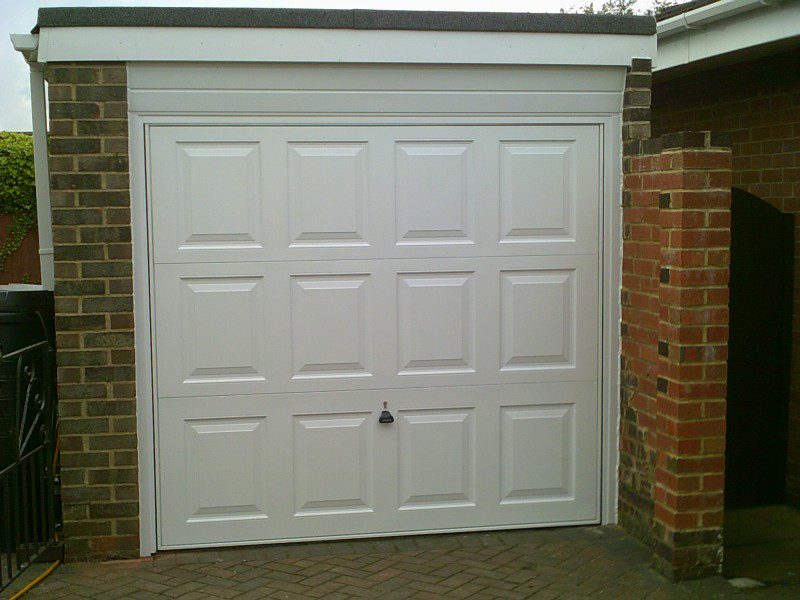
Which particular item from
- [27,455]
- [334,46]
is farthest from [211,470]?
[334,46]

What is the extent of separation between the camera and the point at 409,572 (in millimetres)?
5020

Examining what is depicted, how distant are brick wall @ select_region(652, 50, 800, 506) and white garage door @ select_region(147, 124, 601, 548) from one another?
153 centimetres

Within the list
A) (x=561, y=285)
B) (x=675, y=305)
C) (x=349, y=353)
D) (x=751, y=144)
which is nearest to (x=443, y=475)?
(x=349, y=353)

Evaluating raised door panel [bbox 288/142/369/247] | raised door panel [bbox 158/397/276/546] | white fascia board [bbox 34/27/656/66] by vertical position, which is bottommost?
raised door panel [bbox 158/397/276/546]

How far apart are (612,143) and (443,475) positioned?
81.1 inches

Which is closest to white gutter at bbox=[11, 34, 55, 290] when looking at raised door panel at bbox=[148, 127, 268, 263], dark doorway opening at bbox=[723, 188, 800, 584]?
raised door panel at bbox=[148, 127, 268, 263]

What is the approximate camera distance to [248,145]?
5.19 meters

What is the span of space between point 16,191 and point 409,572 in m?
7.95

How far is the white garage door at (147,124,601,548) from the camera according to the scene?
5219 mm

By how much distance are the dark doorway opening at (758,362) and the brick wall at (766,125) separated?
78mm

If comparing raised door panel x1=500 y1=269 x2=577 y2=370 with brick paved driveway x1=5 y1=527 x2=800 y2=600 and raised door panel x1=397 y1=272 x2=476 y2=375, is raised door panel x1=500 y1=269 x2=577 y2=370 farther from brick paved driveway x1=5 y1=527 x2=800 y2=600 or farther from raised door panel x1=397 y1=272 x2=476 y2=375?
brick paved driveway x1=5 y1=527 x2=800 y2=600

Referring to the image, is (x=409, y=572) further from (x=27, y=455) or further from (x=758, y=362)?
(x=758, y=362)

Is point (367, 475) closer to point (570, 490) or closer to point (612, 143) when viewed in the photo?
point (570, 490)

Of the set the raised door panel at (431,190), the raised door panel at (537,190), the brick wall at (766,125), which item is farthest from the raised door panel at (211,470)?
the brick wall at (766,125)
